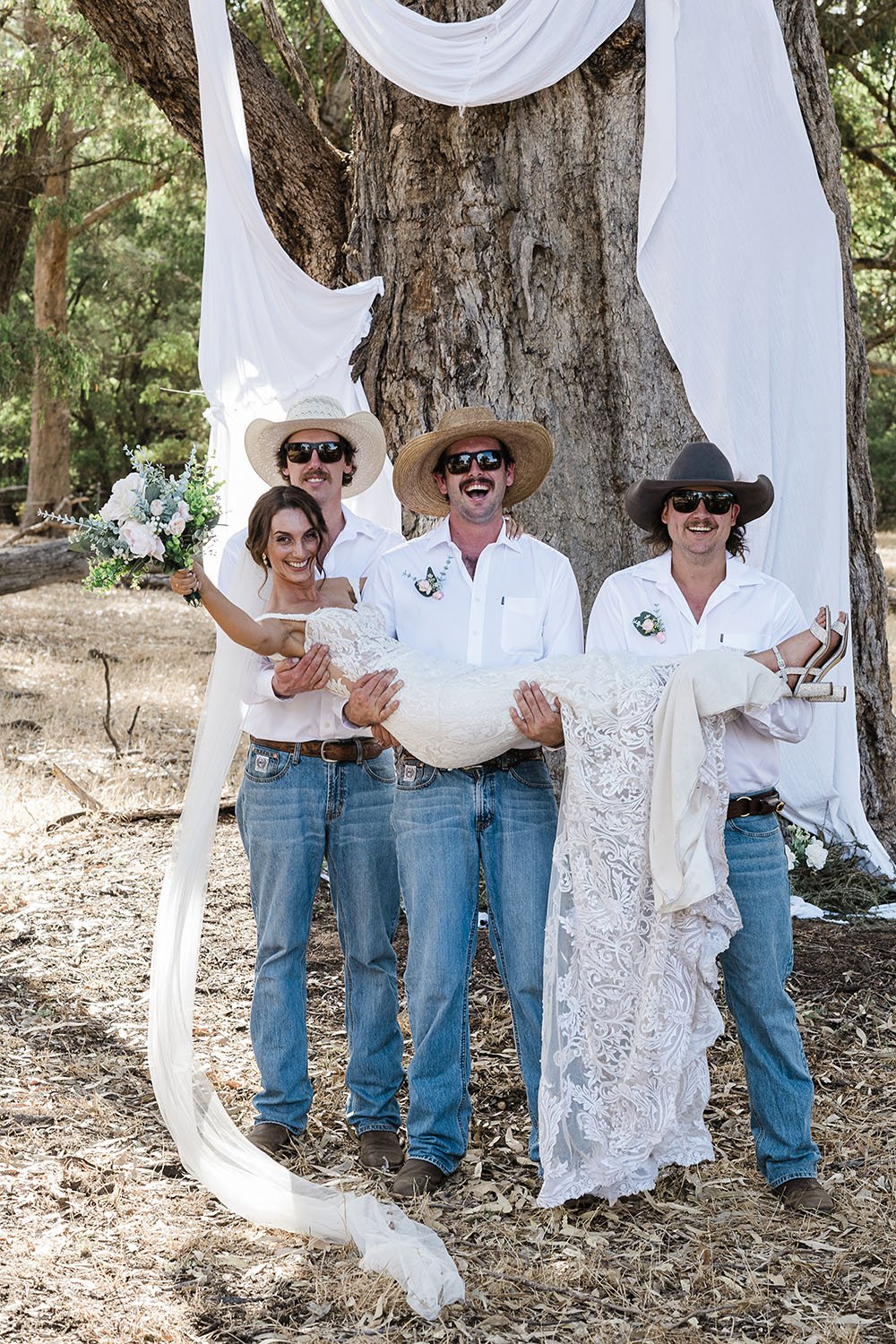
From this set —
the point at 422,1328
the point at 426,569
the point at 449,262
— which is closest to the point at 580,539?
the point at 449,262

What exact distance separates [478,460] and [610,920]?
1.21 meters

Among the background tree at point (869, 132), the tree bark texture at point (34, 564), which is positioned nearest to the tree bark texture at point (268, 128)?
the tree bark texture at point (34, 564)

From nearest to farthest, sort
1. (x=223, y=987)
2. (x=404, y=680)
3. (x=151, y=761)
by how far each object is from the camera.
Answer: (x=404, y=680) → (x=223, y=987) → (x=151, y=761)

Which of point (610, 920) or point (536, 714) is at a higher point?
point (536, 714)

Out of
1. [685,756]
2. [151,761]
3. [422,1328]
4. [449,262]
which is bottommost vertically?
[422,1328]

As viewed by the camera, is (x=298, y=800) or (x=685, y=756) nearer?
(x=685, y=756)

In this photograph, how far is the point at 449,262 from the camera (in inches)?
207

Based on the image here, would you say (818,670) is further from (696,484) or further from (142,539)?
(142,539)

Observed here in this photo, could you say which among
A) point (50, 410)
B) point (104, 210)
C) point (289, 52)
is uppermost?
point (104, 210)

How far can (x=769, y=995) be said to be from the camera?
3400 millimetres

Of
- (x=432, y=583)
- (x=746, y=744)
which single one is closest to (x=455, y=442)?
(x=432, y=583)

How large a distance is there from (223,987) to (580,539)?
2083 mm

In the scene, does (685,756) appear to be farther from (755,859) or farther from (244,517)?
(244,517)

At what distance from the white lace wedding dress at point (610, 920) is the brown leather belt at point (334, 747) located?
0.97 feet
